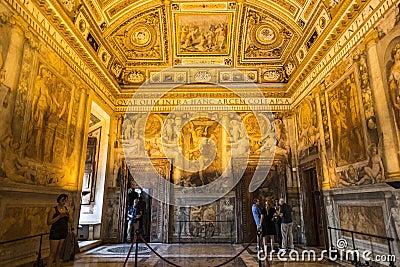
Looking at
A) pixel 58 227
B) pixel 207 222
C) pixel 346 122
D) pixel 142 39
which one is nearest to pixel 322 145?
pixel 346 122

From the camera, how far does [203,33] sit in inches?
448

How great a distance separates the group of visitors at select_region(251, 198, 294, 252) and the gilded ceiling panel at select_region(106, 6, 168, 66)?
25.5 ft

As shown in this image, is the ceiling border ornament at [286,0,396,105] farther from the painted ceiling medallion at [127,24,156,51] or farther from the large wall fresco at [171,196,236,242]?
the painted ceiling medallion at [127,24,156,51]

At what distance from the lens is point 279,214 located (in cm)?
889

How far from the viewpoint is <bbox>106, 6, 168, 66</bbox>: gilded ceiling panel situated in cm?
1053

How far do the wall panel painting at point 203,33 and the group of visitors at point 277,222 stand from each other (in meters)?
7.01

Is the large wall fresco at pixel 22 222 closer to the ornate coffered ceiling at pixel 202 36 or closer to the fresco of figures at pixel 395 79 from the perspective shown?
the ornate coffered ceiling at pixel 202 36

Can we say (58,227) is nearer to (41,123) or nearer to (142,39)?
(41,123)

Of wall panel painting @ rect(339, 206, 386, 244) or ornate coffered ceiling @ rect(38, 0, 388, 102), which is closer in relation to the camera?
wall panel painting @ rect(339, 206, 386, 244)

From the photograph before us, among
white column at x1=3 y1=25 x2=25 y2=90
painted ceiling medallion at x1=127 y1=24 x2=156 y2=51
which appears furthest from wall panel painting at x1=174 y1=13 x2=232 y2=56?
white column at x1=3 y1=25 x2=25 y2=90

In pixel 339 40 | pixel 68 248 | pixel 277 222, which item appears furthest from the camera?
pixel 277 222

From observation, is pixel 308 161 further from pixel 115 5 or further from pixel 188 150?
pixel 115 5

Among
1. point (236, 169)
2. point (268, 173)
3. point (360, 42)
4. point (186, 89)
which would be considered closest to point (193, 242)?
point (236, 169)

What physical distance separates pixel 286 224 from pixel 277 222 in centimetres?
51
